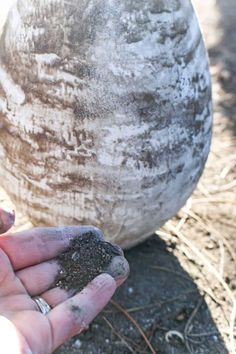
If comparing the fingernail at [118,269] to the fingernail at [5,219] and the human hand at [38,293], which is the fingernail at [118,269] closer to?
the human hand at [38,293]

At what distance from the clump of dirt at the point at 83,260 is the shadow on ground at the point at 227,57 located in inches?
92.8

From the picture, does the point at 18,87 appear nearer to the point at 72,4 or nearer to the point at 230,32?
the point at 72,4

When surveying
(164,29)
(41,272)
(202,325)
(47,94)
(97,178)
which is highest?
(164,29)

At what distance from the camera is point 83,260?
7.52 feet

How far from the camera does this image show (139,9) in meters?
2.28

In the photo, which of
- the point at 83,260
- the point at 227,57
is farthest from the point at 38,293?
the point at 227,57

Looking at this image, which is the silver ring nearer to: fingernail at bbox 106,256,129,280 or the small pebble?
fingernail at bbox 106,256,129,280

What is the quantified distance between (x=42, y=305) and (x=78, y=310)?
169 millimetres

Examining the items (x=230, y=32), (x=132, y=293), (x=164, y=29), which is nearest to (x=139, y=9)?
(x=164, y=29)

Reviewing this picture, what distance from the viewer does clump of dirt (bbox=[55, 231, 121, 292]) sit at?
7.19 ft

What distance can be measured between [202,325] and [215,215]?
0.84 meters

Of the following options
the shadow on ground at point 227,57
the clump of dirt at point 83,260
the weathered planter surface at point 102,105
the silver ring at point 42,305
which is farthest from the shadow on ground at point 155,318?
the shadow on ground at point 227,57

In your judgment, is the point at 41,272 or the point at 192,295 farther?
the point at 192,295

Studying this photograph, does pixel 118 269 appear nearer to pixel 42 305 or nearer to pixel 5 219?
pixel 42 305
